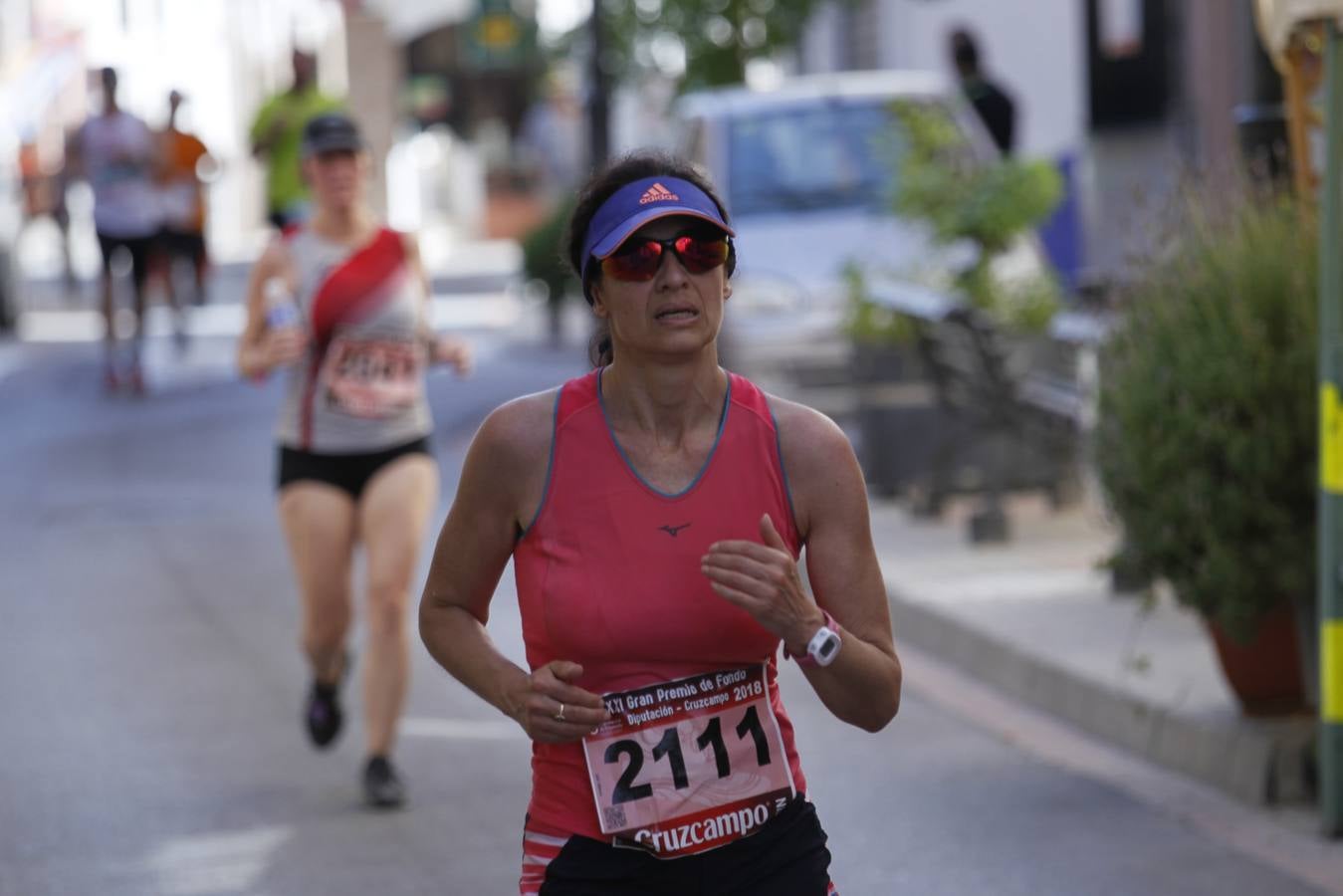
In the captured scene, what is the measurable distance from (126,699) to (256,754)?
1.12m

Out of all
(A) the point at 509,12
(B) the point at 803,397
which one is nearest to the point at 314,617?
(B) the point at 803,397

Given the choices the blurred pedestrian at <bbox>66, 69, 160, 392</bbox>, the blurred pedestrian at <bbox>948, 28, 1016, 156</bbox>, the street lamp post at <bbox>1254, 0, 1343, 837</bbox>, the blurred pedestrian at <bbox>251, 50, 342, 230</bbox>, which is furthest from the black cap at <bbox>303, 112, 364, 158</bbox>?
the blurred pedestrian at <bbox>66, 69, 160, 392</bbox>

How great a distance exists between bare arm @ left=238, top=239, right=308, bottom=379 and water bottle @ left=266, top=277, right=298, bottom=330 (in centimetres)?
1

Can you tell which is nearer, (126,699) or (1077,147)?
(126,699)

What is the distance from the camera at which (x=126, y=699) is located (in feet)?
30.0

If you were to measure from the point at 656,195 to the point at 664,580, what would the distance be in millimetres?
573

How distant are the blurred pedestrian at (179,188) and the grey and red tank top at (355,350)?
11.8 meters

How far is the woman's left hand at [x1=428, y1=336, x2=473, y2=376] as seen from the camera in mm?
7742

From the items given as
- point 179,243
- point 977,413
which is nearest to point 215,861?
point 977,413

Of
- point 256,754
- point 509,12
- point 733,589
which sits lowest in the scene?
point 256,754

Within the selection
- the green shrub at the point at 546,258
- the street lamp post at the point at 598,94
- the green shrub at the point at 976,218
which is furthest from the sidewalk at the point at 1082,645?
the green shrub at the point at 546,258

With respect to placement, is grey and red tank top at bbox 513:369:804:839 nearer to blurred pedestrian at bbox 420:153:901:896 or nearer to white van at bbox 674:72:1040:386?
blurred pedestrian at bbox 420:153:901:896

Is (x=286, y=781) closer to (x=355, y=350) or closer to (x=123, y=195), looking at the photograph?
(x=355, y=350)

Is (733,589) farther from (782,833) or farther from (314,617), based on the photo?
(314,617)
